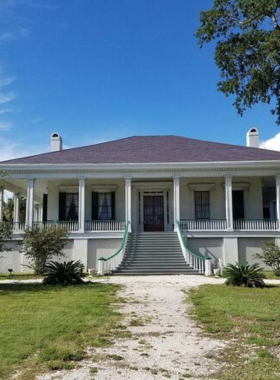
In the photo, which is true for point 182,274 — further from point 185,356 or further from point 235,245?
point 185,356

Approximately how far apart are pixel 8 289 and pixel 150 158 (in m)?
11.0

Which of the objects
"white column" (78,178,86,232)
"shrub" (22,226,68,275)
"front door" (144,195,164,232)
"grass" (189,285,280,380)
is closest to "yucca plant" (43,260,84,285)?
"shrub" (22,226,68,275)

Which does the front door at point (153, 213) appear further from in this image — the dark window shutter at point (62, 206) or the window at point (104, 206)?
the dark window shutter at point (62, 206)

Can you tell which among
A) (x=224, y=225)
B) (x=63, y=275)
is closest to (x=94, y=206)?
(x=224, y=225)

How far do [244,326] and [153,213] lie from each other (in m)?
15.5

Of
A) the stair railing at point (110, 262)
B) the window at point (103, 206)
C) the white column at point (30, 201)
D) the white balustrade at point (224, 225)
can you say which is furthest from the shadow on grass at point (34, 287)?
the window at point (103, 206)

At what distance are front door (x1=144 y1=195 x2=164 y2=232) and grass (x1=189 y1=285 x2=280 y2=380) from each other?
1054 cm

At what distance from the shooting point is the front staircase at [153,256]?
16.3 m

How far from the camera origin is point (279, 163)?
19.4 meters

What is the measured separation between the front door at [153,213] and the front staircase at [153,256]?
2547mm

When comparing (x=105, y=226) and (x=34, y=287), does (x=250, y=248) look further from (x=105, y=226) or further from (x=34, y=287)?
(x=34, y=287)

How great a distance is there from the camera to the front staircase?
53.6 ft

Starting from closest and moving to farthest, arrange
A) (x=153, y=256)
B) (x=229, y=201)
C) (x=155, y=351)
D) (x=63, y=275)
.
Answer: (x=155, y=351), (x=63, y=275), (x=153, y=256), (x=229, y=201)

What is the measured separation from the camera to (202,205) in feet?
71.6
